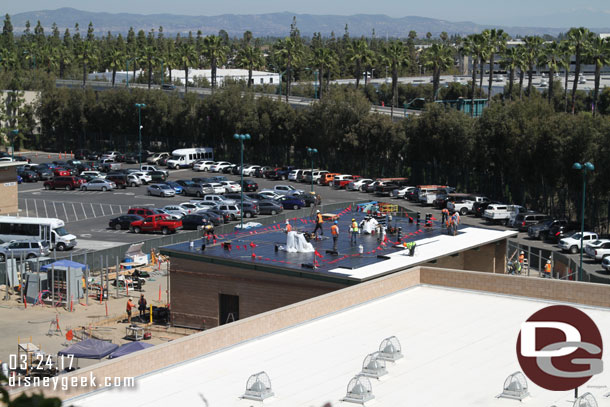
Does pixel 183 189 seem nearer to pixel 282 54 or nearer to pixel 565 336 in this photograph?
pixel 282 54

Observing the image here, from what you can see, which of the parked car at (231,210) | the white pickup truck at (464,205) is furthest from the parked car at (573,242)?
the parked car at (231,210)

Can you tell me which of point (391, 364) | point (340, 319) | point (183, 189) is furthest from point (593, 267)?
point (183, 189)

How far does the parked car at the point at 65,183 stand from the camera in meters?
69.9

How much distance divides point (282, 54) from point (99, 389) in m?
90.8

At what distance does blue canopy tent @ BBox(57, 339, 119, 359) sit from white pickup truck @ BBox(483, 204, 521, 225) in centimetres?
3432

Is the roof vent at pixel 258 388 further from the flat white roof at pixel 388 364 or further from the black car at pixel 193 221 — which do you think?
the black car at pixel 193 221

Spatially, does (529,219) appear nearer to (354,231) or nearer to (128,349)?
(354,231)

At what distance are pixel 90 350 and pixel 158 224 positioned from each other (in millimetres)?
25638

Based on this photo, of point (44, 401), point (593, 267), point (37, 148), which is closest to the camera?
point (44, 401)

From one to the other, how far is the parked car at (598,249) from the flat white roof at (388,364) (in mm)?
22857

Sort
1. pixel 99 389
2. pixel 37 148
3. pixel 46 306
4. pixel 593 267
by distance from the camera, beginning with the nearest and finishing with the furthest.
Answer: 1. pixel 99 389
2. pixel 46 306
3. pixel 593 267
4. pixel 37 148

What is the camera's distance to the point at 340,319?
22.6 m

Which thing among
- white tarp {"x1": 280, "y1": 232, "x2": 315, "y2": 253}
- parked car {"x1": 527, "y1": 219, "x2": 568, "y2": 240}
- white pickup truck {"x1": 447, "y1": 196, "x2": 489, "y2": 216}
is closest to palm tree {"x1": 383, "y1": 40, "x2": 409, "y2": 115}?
white pickup truck {"x1": 447, "y1": 196, "x2": 489, "y2": 216}

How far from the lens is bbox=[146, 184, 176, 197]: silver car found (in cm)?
6569
